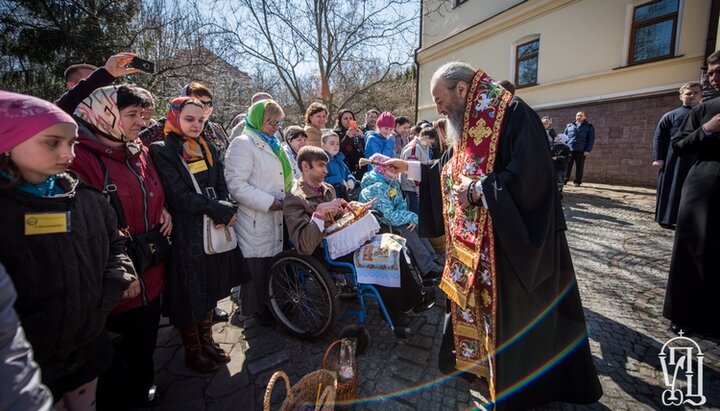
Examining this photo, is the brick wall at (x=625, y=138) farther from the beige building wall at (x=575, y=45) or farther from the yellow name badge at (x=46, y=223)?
the yellow name badge at (x=46, y=223)

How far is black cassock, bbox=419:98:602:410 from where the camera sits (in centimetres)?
180

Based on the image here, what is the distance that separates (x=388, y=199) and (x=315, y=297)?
143 centimetres

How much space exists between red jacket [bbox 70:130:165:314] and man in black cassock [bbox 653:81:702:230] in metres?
4.97

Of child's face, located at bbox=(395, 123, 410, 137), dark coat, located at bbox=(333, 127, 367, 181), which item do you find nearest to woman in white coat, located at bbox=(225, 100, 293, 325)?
dark coat, located at bbox=(333, 127, 367, 181)

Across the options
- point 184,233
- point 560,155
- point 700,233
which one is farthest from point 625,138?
point 184,233

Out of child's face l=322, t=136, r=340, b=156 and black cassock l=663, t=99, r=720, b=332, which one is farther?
child's face l=322, t=136, r=340, b=156

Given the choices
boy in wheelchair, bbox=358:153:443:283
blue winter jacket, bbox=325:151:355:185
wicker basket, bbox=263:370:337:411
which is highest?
blue winter jacket, bbox=325:151:355:185

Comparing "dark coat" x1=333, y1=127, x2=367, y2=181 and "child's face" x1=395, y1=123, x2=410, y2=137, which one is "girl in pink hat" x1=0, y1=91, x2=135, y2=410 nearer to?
"dark coat" x1=333, y1=127, x2=367, y2=181

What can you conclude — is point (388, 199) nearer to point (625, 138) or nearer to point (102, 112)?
point (102, 112)

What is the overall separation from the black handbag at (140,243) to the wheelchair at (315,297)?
0.96 metres

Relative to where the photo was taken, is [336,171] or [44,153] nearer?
[44,153]

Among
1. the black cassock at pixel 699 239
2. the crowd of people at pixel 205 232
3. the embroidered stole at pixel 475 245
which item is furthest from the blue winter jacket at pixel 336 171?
the black cassock at pixel 699 239

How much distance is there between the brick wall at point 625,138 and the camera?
9086 mm

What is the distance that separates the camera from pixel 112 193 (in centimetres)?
181
